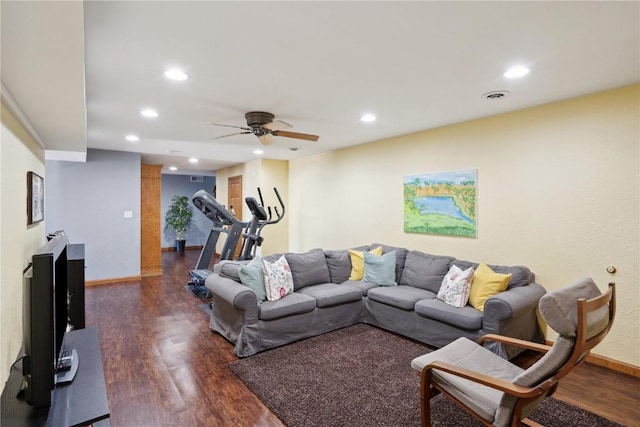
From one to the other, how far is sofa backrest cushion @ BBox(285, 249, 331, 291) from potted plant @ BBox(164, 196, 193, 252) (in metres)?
6.35

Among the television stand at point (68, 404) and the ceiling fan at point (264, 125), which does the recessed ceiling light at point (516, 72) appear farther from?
the television stand at point (68, 404)

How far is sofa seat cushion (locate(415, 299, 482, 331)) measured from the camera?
2.94 m

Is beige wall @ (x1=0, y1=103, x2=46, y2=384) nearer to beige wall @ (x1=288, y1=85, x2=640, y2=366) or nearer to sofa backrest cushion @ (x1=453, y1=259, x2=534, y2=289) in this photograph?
sofa backrest cushion @ (x1=453, y1=259, x2=534, y2=289)

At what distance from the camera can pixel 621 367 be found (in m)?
2.82

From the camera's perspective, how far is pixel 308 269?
12.9ft

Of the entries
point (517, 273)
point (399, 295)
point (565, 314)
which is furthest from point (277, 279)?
point (565, 314)

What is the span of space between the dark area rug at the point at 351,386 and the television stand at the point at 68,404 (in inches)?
43.9

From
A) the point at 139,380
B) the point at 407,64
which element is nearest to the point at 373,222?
the point at 407,64

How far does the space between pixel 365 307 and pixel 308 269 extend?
80 cm

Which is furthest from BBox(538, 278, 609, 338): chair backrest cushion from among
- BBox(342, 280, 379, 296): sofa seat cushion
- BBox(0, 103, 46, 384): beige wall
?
BBox(342, 280, 379, 296): sofa seat cushion

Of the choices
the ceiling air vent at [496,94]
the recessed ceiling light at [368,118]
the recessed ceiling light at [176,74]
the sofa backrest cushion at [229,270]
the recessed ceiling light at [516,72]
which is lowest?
the sofa backrest cushion at [229,270]

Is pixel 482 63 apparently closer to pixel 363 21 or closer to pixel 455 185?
pixel 363 21

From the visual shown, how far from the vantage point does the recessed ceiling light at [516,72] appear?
239cm

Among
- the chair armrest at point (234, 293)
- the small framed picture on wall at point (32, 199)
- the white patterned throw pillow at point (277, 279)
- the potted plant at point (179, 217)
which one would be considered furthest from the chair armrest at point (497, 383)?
the potted plant at point (179, 217)
